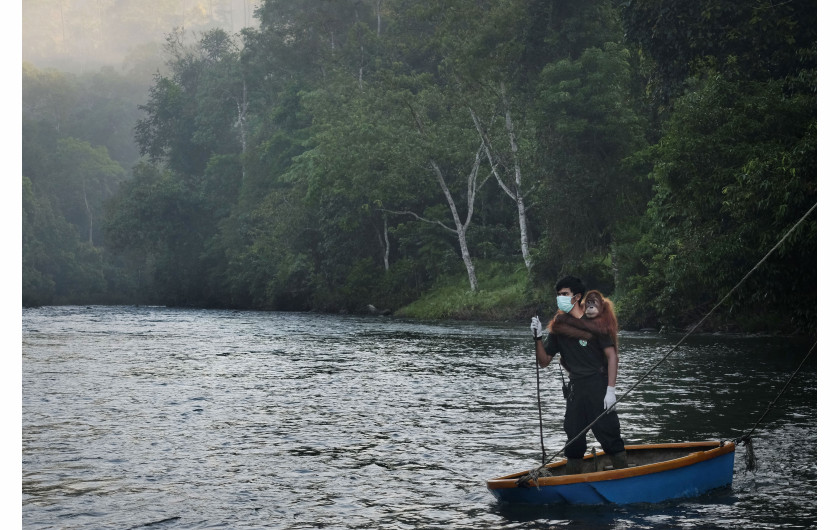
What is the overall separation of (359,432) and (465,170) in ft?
144

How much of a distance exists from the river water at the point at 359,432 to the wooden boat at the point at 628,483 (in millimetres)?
159

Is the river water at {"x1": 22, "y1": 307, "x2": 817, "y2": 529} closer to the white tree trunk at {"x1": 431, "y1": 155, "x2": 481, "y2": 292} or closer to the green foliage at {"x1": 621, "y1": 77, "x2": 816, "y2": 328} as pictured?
the green foliage at {"x1": 621, "y1": 77, "x2": 816, "y2": 328}

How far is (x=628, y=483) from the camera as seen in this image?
1062cm

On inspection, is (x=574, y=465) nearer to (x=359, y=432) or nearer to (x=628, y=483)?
(x=628, y=483)

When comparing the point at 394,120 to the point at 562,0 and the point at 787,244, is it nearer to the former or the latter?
the point at 562,0

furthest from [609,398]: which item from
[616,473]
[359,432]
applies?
[359,432]

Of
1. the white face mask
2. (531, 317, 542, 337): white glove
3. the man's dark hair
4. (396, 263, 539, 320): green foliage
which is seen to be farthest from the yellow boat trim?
(396, 263, 539, 320): green foliage

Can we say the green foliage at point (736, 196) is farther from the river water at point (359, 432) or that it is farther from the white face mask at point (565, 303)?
the white face mask at point (565, 303)

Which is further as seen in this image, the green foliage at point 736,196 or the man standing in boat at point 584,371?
the green foliage at point 736,196

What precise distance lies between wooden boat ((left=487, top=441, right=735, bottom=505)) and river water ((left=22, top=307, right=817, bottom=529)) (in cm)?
16

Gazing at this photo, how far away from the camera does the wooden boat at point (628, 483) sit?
1052cm

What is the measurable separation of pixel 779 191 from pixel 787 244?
145cm

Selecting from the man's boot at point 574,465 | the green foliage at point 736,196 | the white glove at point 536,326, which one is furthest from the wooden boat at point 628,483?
the green foliage at point 736,196

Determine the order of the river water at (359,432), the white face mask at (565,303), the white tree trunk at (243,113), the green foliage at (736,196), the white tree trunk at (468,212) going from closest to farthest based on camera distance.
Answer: the river water at (359,432) < the white face mask at (565,303) < the green foliage at (736,196) < the white tree trunk at (468,212) < the white tree trunk at (243,113)
